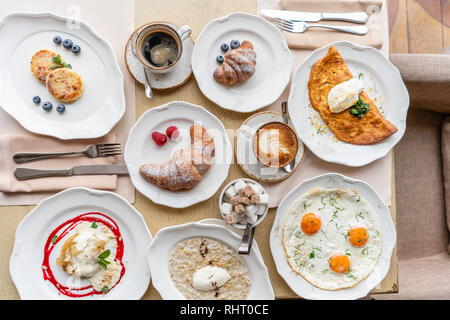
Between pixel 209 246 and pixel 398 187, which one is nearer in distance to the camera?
pixel 209 246

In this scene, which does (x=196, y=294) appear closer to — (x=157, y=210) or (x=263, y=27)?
(x=157, y=210)

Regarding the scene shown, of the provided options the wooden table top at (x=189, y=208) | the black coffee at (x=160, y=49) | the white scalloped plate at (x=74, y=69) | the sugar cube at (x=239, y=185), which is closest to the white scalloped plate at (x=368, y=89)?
the wooden table top at (x=189, y=208)

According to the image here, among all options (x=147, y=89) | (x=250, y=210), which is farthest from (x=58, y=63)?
(x=250, y=210)

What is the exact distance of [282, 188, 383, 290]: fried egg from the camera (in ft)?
5.59

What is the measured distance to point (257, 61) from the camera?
1.76 meters

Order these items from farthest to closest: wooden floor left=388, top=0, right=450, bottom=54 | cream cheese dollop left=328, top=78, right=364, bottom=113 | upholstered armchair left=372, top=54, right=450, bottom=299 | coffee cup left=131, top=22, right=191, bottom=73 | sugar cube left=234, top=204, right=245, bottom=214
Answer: wooden floor left=388, top=0, right=450, bottom=54 < upholstered armchair left=372, top=54, right=450, bottom=299 < cream cheese dollop left=328, top=78, right=364, bottom=113 < coffee cup left=131, top=22, right=191, bottom=73 < sugar cube left=234, top=204, right=245, bottom=214

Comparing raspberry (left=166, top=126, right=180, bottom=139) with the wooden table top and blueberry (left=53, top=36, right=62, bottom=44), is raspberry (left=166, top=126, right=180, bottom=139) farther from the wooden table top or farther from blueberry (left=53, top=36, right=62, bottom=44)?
blueberry (left=53, top=36, right=62, bottom=44)

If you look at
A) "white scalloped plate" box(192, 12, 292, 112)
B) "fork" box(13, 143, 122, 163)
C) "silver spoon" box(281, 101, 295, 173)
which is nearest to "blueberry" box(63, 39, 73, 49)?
"fork" box(13, 143, 122, 163)

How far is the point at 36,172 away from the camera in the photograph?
1678 mm

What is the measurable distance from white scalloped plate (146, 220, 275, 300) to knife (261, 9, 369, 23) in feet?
3.49

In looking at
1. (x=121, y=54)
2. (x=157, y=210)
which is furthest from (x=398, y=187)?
(x=121, y=54)

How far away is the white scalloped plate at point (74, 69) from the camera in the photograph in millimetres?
1680

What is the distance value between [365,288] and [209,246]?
0.78 meters

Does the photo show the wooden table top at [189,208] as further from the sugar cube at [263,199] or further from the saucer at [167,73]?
the sugar cube at [263,199]
